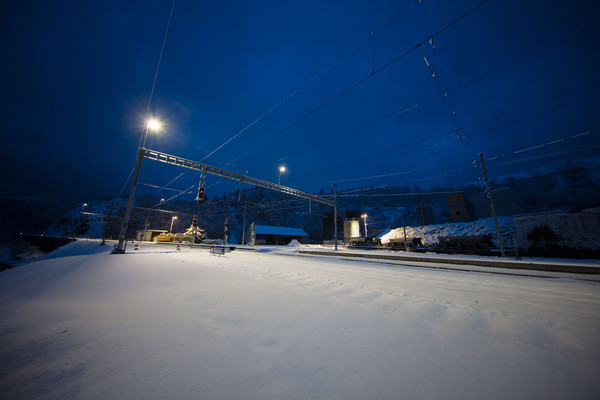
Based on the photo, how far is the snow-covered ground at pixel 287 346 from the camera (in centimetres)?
141

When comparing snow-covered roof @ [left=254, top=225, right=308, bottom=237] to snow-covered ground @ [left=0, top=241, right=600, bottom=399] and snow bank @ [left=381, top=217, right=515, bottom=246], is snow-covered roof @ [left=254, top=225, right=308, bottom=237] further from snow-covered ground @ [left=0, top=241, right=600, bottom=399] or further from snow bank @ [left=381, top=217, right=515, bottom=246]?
snow-covered ground @ [left=0, top=241, right=600, bottom=399]

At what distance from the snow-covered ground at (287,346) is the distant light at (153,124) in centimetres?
1238

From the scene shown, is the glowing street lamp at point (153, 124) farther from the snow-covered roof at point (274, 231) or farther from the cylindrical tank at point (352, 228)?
the snow-covered roof at point (274, 231)

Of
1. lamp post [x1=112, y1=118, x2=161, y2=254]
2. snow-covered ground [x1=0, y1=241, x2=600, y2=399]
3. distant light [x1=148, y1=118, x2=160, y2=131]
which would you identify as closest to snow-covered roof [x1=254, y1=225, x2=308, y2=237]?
lamp post [x1=112, y1=118, x2=161, y2=254]

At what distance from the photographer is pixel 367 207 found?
3671 inches

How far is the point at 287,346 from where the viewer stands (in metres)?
1.99

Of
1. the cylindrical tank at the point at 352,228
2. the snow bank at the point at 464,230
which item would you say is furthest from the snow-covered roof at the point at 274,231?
the snow bank at the point at 464,230

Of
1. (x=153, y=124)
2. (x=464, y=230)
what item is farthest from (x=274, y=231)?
(x=153, y=124)

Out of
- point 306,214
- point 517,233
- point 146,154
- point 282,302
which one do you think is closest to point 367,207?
point 306,214

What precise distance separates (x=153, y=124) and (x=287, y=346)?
16.2m

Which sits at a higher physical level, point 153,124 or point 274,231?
point 153,124

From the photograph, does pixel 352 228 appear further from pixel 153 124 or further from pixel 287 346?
pixel 287 346

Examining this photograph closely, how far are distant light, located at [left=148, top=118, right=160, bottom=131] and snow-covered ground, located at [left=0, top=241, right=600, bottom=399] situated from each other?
40.6 ft

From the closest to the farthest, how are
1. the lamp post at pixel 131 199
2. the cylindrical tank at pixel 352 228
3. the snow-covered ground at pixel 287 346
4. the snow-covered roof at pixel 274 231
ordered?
the snow-covered ground at pixel 287 346 → the lamp post at pixel 131 199 → the cylindrical tank at pixel 352 228 → the snow-covered roof at pixel 274 231
